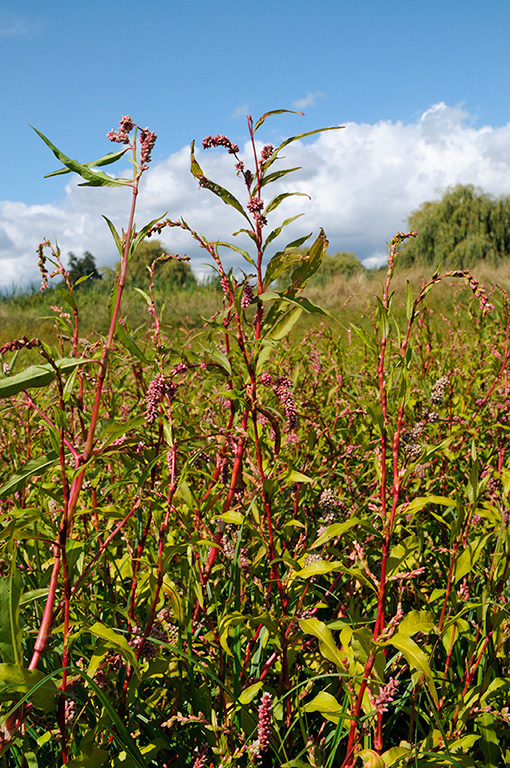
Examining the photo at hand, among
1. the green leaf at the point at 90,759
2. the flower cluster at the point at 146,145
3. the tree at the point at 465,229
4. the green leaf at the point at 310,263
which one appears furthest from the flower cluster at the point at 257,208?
the tree at the point at 465,229

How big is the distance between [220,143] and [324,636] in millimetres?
1108

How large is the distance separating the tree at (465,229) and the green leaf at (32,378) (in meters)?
27.5

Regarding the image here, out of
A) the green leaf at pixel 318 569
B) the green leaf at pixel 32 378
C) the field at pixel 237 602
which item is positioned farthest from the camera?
the green leaf at pixel 318 569

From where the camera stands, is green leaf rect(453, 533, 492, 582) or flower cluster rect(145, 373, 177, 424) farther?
green leaf rect(453, 533, 492, 582)

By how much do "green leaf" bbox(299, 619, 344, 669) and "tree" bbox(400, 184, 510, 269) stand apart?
27353 millimetres

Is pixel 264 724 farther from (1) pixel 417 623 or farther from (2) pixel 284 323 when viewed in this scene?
(2) pixel 284 323

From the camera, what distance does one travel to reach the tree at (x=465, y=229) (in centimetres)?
2655

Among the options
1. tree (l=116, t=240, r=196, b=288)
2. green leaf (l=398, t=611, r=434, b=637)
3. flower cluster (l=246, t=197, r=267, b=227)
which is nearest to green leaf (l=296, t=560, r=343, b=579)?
green leaf (l=398, t=611, r=434, b=637)

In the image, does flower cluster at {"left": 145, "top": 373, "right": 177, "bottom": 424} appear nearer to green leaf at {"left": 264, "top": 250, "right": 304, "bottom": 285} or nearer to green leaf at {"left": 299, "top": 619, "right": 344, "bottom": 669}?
green leaf at {"left": 264, "top": 250, "right": 304, "bottom": 285}

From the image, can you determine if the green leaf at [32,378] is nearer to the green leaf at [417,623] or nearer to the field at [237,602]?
the field at [237,602]

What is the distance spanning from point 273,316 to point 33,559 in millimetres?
1128

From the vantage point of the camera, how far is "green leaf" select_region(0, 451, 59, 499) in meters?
0.86

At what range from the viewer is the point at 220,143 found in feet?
4.06

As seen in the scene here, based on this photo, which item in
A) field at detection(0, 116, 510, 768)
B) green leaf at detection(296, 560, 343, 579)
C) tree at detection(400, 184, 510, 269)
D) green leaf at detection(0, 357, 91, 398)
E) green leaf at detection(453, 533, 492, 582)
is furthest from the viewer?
tree at detection(400, 184, 510, 269)
